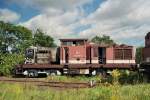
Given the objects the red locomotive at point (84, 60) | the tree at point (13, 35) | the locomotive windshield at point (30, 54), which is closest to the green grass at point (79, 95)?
the red locomotive at point (84, 60)

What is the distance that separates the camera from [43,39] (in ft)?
273

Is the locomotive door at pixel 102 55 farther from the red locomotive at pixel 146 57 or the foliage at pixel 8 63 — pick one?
the foliage at pixel 8 63

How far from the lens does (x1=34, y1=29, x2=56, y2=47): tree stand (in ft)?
269

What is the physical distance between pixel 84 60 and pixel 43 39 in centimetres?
4900

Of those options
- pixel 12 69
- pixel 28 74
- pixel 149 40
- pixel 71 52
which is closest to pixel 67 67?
pixel 71 52

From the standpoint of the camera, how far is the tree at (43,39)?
81.9 metres

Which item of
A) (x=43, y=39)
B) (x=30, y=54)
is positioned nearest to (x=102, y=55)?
(x=30, y=54)

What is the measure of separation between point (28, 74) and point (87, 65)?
5.98m

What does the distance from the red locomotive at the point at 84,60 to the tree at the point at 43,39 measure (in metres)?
46.1

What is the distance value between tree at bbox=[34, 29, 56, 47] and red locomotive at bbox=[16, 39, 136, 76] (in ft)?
151

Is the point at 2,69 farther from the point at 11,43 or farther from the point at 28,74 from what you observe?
the point at 11,43

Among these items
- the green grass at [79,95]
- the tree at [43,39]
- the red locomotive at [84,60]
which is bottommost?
the green grass at [79,95]

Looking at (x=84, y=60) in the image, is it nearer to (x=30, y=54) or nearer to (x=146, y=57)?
Result: (x=30, y=54)

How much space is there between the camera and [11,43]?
78.2m
